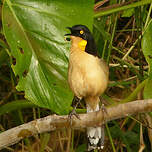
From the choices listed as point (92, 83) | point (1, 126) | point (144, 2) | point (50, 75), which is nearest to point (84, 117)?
point (92, 83)

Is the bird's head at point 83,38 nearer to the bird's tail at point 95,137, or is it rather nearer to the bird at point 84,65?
the bird at point 84,65

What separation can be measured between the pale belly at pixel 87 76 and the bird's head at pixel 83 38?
0.05m

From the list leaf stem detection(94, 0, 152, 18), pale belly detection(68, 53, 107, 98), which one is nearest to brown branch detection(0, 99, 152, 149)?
pale belly detection(68, 53, 107, 98)

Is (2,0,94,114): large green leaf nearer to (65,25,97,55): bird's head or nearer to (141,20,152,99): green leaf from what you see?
(65,25,97,55): bird's head

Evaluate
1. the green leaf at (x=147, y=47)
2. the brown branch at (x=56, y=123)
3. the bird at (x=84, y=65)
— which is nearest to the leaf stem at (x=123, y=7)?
the green leaf at (x=147, y=47)

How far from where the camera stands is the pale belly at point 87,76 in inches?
51.1

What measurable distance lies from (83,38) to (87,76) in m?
0.14

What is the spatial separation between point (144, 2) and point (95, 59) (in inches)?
16.6

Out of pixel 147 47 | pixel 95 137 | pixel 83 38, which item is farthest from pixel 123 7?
pixel 95 137

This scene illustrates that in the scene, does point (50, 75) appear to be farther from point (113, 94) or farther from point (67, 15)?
point (113, 94)

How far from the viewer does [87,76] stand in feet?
4.29

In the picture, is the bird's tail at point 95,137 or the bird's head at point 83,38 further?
the bird's tail at point 95,137

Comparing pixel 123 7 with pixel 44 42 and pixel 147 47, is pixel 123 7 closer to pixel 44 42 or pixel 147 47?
pixel 147 47

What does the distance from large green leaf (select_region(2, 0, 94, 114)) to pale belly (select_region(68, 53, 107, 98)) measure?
0.08 metres
